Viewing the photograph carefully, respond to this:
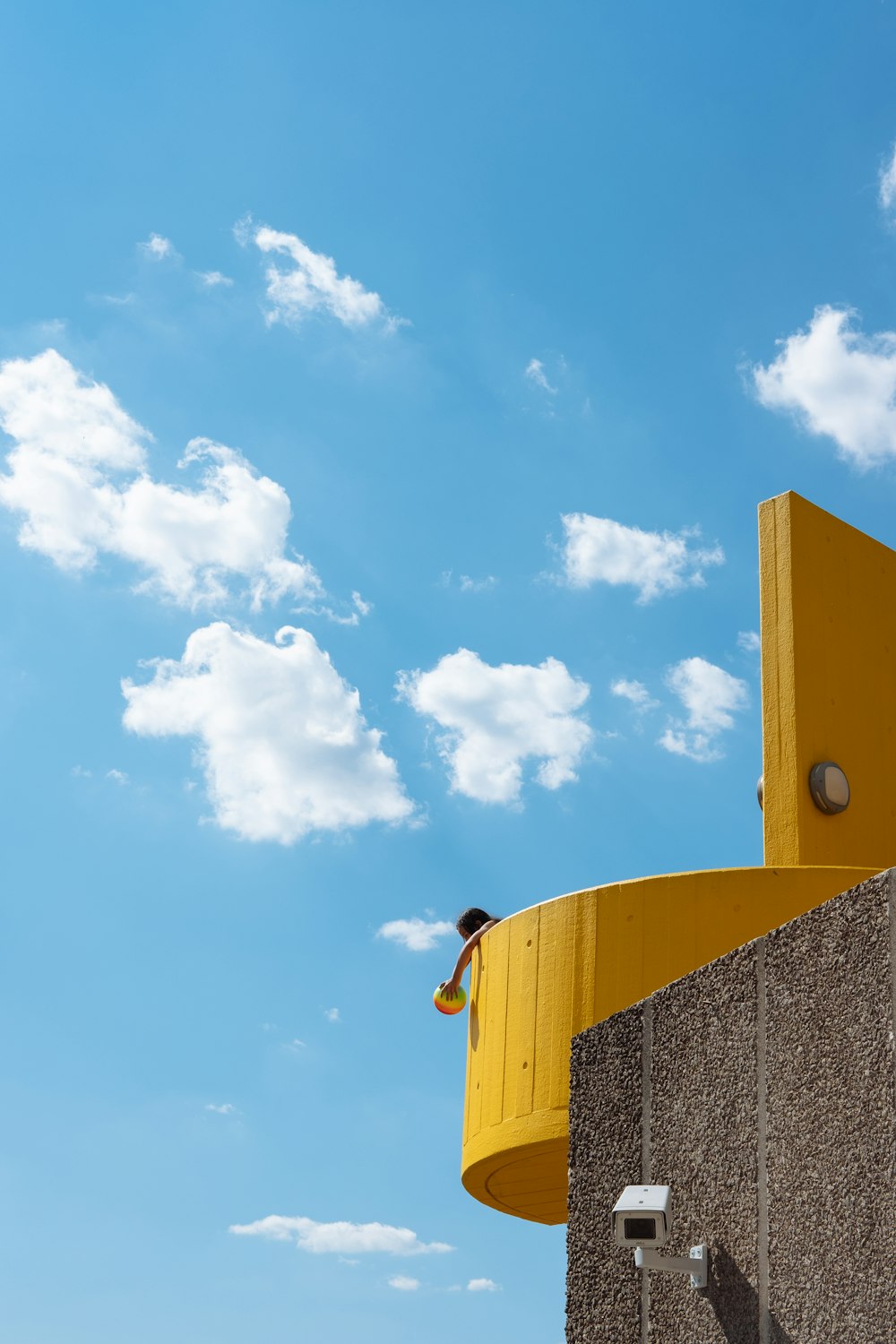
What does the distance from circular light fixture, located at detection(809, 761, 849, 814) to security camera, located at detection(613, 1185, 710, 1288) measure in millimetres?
4583

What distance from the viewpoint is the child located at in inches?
404

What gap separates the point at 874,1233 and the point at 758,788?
5870 millimetres

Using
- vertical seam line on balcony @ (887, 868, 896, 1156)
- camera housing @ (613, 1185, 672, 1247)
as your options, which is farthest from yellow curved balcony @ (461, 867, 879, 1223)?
vertical seam line on balcony @ (887, 868, 896, 1156)

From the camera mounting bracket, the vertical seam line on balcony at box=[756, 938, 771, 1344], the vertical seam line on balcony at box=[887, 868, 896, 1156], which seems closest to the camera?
the vertical seam line on balcony at box=[887, 868, 896, 1156]

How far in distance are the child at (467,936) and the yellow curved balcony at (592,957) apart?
0.69 meters

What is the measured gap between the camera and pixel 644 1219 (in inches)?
236

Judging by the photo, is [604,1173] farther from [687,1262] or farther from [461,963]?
[461,963]

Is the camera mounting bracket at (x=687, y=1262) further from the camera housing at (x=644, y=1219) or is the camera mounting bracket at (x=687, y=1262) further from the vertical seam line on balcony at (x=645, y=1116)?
the vertical seam line on balcony at (x=645, y=1116)

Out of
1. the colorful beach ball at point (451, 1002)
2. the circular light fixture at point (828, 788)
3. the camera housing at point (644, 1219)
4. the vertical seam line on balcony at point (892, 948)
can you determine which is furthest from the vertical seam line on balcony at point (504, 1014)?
the vertical seam line on balcony at point (892, 948)

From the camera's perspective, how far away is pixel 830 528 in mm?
11016

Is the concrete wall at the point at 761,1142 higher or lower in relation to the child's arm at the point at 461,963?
lower

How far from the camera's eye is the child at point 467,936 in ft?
33.7

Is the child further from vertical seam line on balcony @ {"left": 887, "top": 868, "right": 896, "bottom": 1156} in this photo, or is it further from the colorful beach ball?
vertical seam line on balcony @ {"left": 887, "top": 868, "right": 896, "bottom": 1156}

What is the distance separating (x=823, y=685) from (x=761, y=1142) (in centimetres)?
528
